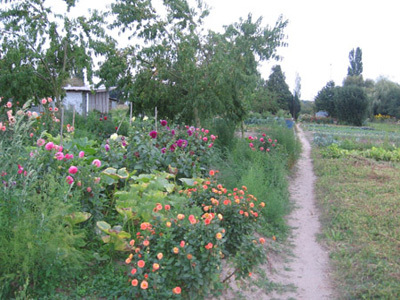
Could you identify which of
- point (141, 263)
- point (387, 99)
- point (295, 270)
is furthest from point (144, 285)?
point (387, 99)

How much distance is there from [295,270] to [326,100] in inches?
1511

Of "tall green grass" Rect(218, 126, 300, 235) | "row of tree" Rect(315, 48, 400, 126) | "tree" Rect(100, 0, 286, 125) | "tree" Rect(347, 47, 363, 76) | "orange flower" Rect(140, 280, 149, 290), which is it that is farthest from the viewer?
"tree" Rect(347, 47, 363, 76)

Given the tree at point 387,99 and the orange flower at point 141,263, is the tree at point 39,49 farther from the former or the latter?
the tree at point 387,99

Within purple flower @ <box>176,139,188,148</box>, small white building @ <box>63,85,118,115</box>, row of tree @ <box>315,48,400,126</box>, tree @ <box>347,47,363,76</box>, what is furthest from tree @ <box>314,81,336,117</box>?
purple flower @ <box>176,139,188,148</box>

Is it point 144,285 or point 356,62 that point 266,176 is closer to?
point 144,285

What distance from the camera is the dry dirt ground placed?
11.8 feet

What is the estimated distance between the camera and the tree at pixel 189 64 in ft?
30.3

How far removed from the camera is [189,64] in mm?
9125

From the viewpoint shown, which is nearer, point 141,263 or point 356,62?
point 141,263

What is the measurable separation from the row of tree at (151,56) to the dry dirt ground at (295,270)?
420 centimetres

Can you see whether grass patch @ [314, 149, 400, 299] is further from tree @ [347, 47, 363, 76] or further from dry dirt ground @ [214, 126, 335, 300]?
tree @ [347, 47, 363, 76]

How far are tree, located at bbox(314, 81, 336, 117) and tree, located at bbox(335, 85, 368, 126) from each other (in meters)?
3.21

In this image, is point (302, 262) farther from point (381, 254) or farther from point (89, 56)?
point (89, 56)

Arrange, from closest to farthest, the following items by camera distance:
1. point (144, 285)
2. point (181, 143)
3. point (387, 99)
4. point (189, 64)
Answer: point (144, 285)
point (181, 143)
point (189, 64)
point (387, 99)
